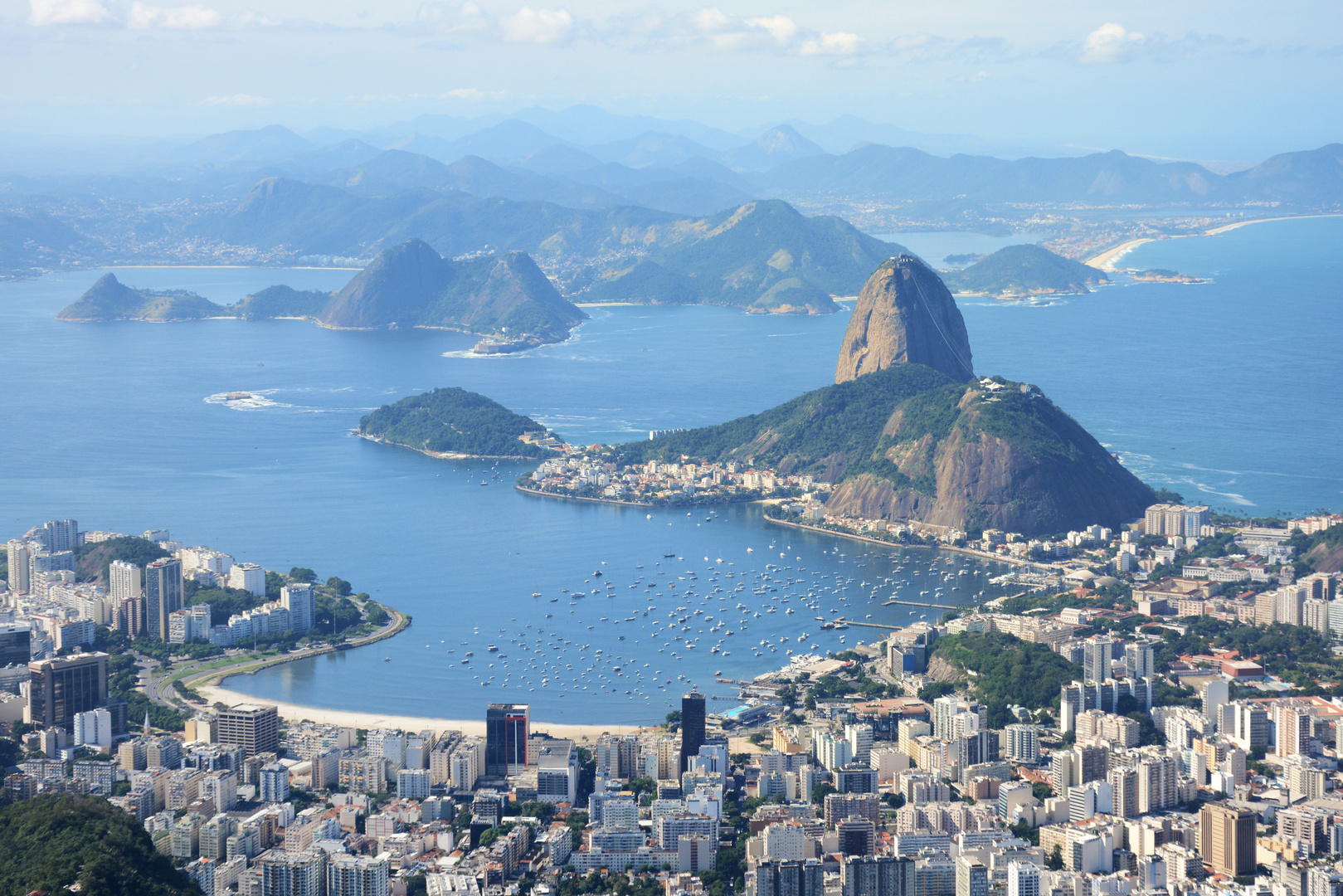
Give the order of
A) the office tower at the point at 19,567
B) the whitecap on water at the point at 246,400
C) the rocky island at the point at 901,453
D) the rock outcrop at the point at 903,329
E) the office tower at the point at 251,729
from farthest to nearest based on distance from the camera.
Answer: the whitecap on water at the point at 246,400 → the rock outcrop at the point at 903,329 → the rocky island at the point at 901,453 → the office tower at the point at 19,567 → the office tower at the point at 251,729

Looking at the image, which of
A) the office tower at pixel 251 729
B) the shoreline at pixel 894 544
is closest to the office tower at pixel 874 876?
the office tower at pixel 251 729

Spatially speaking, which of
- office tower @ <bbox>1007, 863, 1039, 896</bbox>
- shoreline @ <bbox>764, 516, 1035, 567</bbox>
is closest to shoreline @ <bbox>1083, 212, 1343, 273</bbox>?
shoreline @ <bbox>764, 516, 1035, 567</bbox>

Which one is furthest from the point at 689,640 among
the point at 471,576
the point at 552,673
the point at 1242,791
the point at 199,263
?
the point at 199,263

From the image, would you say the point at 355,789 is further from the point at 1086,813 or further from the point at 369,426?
the point at 369,426

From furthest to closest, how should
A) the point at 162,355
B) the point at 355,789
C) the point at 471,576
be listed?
the point at 162,355
the point at 471,576
the point at 355,789

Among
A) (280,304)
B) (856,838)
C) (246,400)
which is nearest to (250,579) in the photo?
(856,838)

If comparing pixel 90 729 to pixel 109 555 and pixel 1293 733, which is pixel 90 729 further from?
pixel 1293 733

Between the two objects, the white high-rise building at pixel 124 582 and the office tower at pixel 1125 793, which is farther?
the white high-rise building at pixel 124 582

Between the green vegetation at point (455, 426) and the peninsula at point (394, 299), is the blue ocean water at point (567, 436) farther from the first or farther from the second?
the peninsula at point (394, 299)
